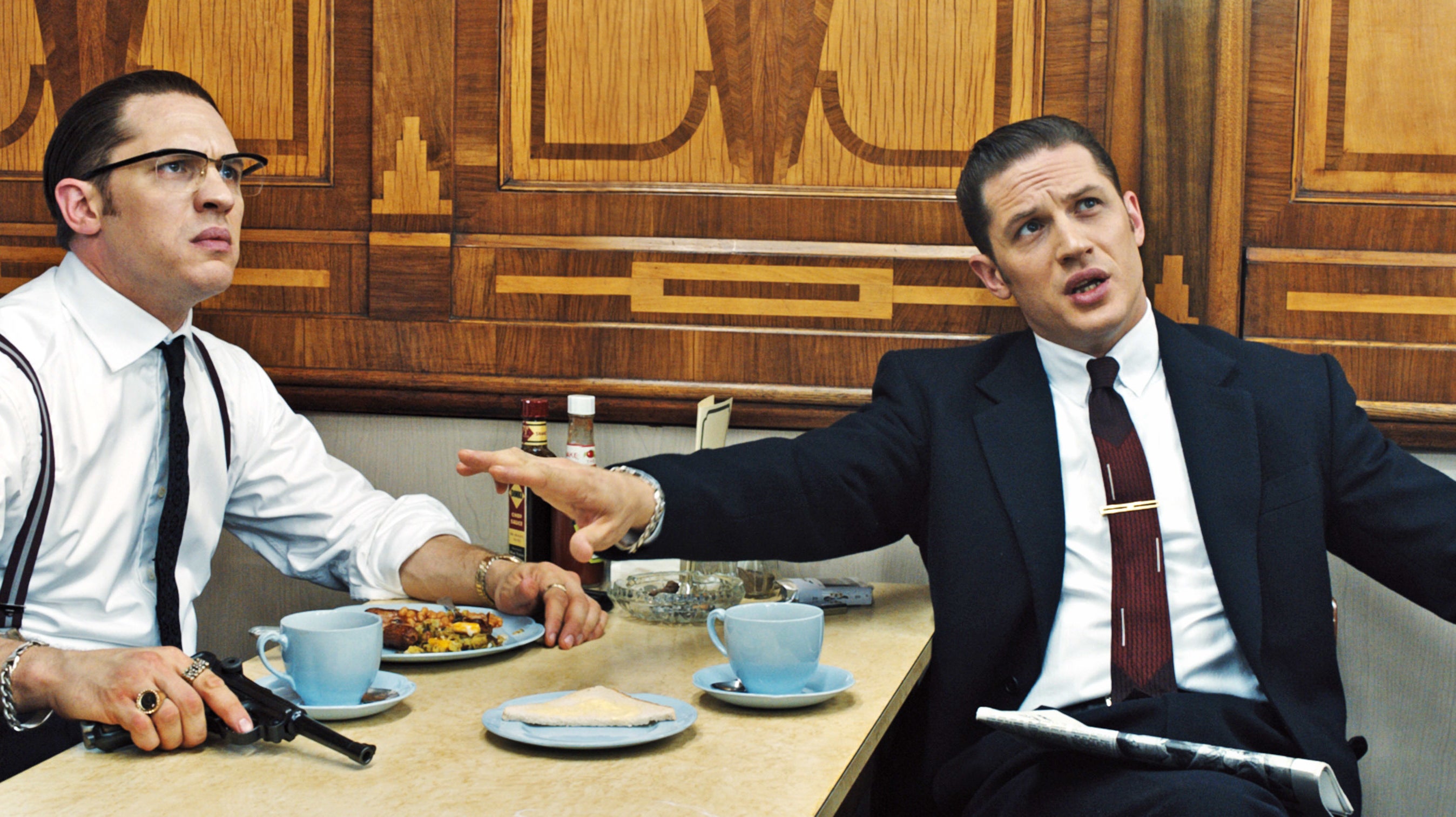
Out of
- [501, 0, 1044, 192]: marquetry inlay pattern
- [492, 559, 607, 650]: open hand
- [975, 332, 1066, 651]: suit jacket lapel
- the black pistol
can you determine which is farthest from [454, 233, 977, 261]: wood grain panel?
the black pistol

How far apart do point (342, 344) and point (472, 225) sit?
0.36 meters

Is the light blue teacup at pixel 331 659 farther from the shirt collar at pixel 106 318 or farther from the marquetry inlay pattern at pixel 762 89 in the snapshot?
the marquetry inlay pattern at pixel 762 89

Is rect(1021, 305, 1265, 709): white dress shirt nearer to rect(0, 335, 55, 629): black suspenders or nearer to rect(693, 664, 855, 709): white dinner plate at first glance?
rect(693, 664, 855, 709): white dinner plate

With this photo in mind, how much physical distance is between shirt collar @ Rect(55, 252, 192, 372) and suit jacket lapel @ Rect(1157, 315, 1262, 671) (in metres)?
1.53

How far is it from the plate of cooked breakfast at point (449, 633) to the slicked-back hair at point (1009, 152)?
92 cm

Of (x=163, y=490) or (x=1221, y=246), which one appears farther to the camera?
(x=1221, y=246)

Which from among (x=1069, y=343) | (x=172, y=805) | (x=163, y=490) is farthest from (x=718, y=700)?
(x=163, y=490)

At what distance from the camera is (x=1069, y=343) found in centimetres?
180

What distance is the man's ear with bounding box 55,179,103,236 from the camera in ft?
5.97

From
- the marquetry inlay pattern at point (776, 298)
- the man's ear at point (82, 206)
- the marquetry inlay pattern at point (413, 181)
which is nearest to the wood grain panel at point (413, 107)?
the marquetry inlay pattern at point (413, 181)

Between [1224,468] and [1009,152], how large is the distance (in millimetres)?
567

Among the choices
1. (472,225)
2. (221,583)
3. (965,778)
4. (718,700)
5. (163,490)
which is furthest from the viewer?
(221,583)

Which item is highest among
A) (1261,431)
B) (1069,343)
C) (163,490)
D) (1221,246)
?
(1221,246)

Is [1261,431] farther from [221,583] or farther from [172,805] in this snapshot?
[221,583]
